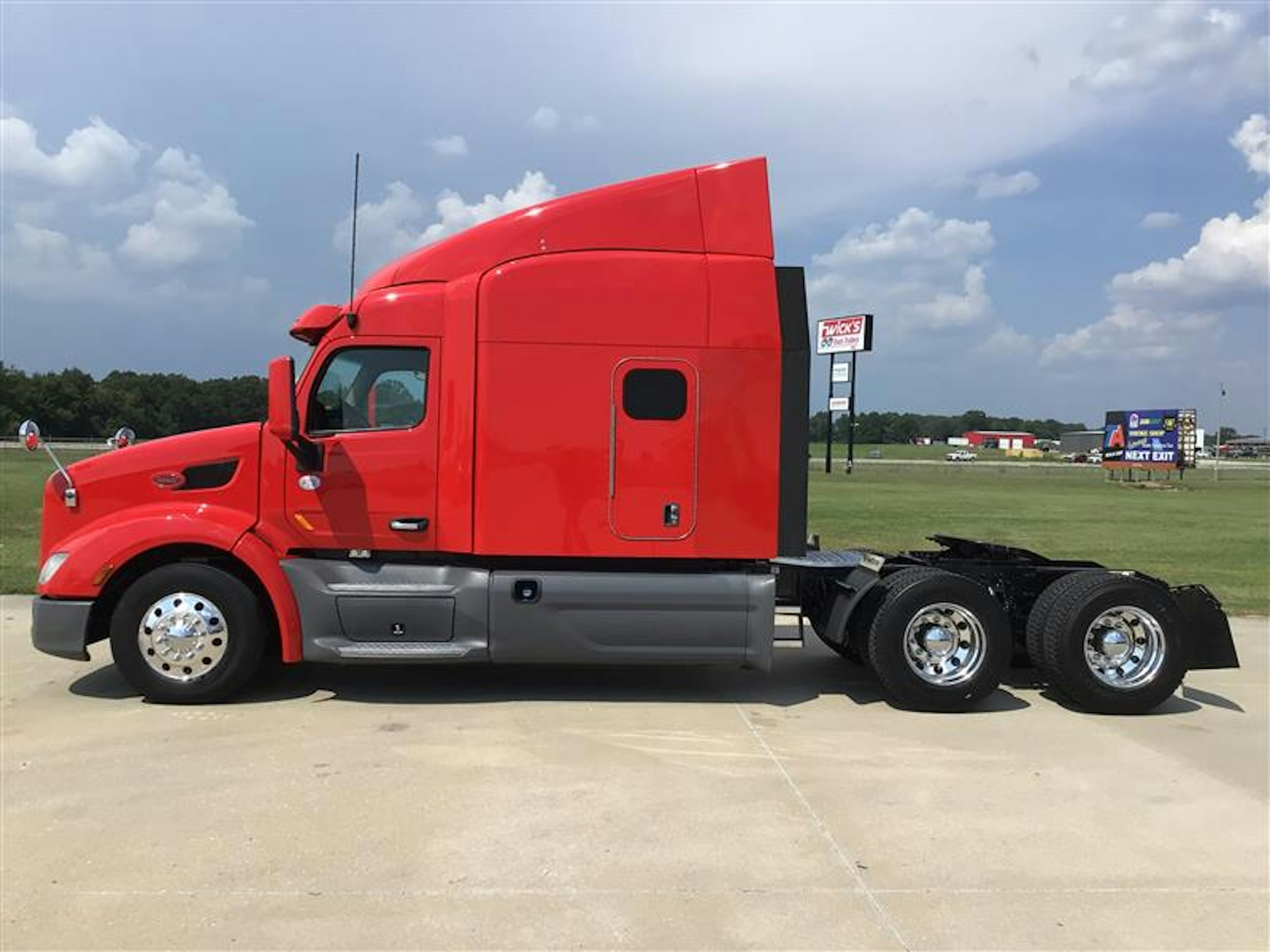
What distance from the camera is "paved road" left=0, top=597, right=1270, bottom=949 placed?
330 cm

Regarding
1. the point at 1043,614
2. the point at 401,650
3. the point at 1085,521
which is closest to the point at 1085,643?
the point at 1043,614

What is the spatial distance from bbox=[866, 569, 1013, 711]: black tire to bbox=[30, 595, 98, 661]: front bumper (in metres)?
5.02

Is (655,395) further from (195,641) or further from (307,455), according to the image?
(195,641)

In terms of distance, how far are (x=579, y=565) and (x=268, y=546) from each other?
2003 millimetres

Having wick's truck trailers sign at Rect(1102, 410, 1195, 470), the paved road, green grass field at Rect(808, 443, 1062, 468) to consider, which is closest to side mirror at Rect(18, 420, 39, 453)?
the paved road

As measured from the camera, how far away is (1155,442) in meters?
54.0

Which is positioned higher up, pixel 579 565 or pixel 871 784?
pixel 579 565

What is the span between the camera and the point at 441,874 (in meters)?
3.63

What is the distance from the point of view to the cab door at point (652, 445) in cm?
583

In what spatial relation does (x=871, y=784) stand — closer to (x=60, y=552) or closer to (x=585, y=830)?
(x=585, y=830)

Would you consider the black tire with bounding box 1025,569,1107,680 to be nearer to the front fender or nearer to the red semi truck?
the red semi truck

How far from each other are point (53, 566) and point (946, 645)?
5.79m

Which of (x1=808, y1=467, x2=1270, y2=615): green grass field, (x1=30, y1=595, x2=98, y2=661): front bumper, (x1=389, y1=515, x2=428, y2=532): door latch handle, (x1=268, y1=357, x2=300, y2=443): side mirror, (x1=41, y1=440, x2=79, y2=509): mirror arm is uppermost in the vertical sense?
(x1=268, y1=357, x2=300, y2=443): side mirror

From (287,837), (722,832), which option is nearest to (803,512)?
(722,832)
